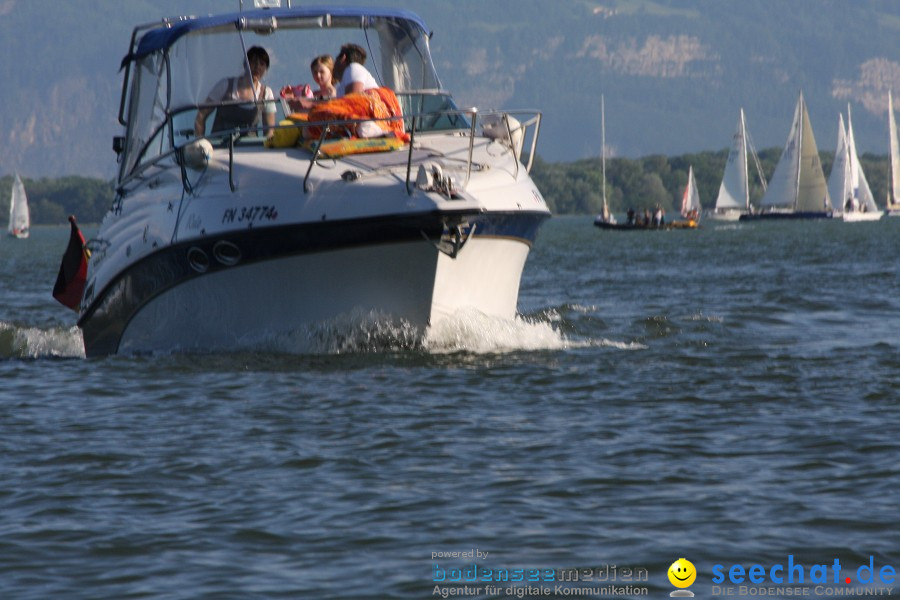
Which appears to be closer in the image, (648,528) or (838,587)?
(838,587)

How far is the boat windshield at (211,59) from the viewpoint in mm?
13242

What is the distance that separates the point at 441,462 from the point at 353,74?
196 inches

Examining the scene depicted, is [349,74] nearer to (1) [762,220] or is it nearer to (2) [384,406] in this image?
(2) [384,406]

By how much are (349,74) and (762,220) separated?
3450 inches

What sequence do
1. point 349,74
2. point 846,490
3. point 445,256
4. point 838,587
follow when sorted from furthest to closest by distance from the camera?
1. point 349,74
2. point 445,256
3. point 846,490
4. point 838,587

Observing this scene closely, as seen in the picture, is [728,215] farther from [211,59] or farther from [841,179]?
[211,59]

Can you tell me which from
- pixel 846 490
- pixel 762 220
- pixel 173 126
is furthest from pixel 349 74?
pixel 762 220

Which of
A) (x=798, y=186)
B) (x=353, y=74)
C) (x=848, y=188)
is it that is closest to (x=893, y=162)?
(x=848, y=188)

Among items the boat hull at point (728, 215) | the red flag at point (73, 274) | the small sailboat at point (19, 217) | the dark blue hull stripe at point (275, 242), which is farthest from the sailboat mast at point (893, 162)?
the dark blue hull stripe at point (275, 242)

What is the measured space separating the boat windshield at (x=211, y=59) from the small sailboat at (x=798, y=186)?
78706 millimetres

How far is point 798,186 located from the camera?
9369 cm

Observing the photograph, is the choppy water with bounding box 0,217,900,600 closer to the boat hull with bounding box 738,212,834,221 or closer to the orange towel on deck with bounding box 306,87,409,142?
the orange towel on deck with bounding box 306,87,409,142

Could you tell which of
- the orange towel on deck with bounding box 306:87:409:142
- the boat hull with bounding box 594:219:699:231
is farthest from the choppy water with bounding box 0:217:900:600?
the boat hull with bounding box 594:219:699:231

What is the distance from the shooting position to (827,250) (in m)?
42.4
